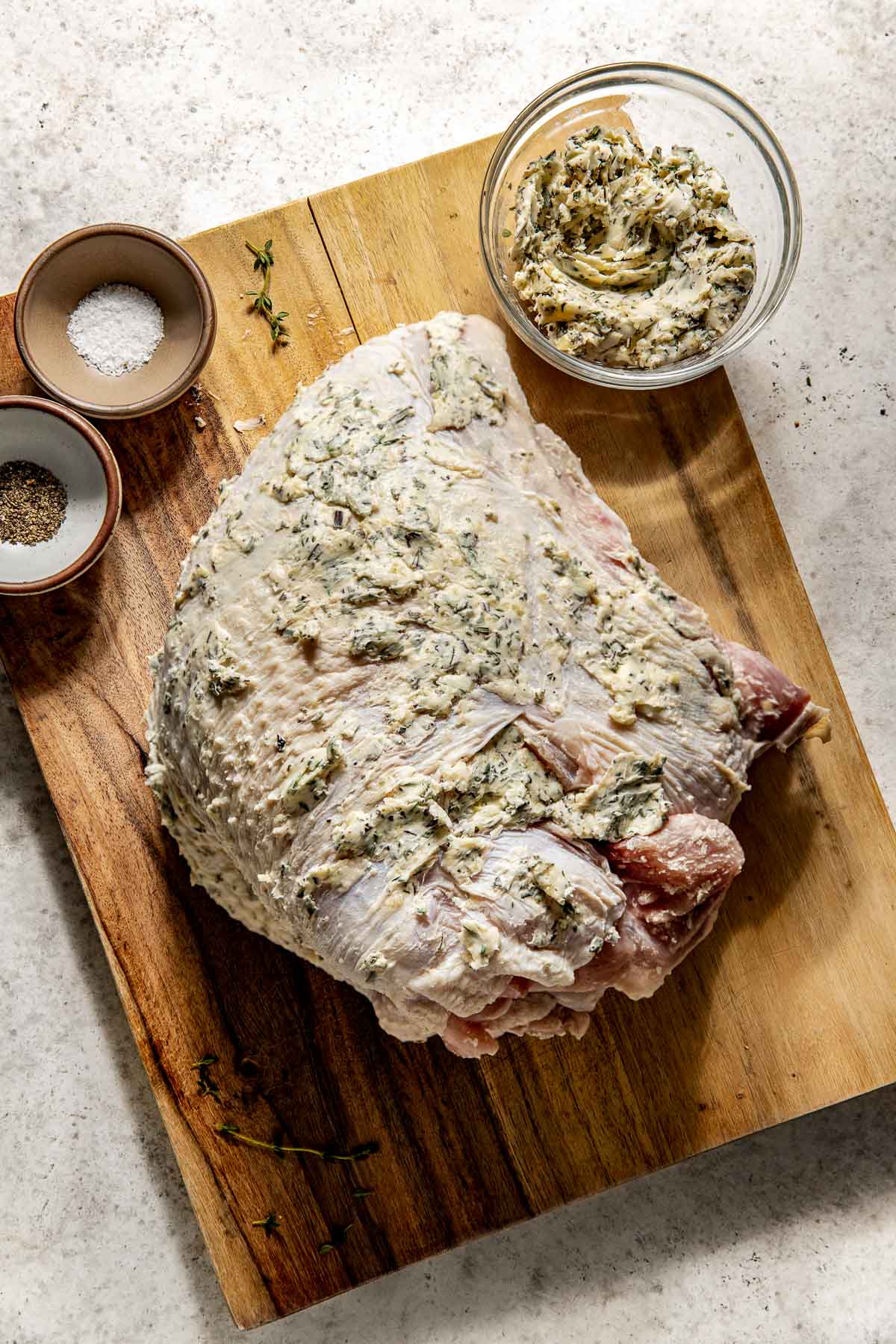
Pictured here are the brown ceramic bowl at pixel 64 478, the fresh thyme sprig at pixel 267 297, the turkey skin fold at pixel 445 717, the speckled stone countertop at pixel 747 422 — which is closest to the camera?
the turkey skin fold at pixel 445 717

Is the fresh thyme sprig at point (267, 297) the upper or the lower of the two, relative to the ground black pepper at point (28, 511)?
upper

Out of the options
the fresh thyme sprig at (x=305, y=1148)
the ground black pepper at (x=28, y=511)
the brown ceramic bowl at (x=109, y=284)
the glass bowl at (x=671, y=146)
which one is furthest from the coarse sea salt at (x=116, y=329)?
the fresh thyme sprig at (x=305, y=1148)

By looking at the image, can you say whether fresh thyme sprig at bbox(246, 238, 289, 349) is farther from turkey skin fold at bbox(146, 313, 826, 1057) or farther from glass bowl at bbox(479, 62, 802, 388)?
glass bowl at bbox(479, 62, 802, 388)

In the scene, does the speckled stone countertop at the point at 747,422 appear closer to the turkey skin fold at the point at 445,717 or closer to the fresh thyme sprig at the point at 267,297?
the fresh thyme sprig at the point at 267,297


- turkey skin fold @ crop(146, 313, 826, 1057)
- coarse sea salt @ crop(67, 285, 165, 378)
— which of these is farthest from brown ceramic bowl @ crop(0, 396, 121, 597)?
turkey skin fold @ crop(146, 313, 826, 1057)

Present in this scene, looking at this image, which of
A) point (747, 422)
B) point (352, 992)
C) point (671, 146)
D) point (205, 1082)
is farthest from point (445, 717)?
point (671, 146)

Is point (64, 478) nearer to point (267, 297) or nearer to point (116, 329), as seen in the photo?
point (116, 329)

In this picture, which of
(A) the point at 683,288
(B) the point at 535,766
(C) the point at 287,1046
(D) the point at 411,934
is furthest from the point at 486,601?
(C) the point at 287,1046
